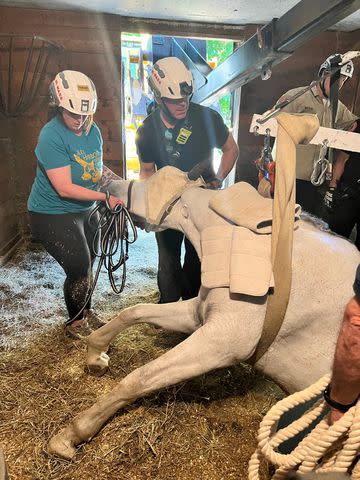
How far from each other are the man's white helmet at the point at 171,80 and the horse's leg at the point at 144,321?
1277mm

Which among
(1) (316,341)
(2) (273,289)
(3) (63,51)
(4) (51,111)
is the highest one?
(3) (63,51)

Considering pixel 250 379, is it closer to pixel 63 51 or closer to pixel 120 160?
pixel 120 160

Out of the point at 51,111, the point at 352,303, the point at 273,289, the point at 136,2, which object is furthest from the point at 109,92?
the point at 352,303

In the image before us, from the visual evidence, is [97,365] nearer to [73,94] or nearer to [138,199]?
[138,199]

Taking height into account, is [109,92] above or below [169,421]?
above

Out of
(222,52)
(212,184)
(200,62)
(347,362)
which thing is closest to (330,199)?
(212,184)

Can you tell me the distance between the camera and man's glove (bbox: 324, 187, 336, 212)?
2.51 m

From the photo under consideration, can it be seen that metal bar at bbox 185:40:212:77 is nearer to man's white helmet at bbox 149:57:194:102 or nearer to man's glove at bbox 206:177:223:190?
man's white helmet at bbox 149:57:194:102

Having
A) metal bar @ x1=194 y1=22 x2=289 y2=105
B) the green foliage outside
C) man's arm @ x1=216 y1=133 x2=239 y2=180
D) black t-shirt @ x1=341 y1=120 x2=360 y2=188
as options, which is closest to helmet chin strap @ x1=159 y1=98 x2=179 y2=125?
man's arm @ x1=216 y1=133 x2=239 y2=180

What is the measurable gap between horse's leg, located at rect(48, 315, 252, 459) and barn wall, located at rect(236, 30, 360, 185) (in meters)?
2.89

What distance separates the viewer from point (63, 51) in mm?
3279

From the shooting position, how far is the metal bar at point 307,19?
5.40 feet

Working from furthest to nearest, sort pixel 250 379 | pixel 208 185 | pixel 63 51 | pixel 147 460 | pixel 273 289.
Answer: pixel 63 51
pixel 250 379
pixel 208 185
pixel 147 460
pixel 273 289

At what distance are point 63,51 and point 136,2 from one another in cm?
84
